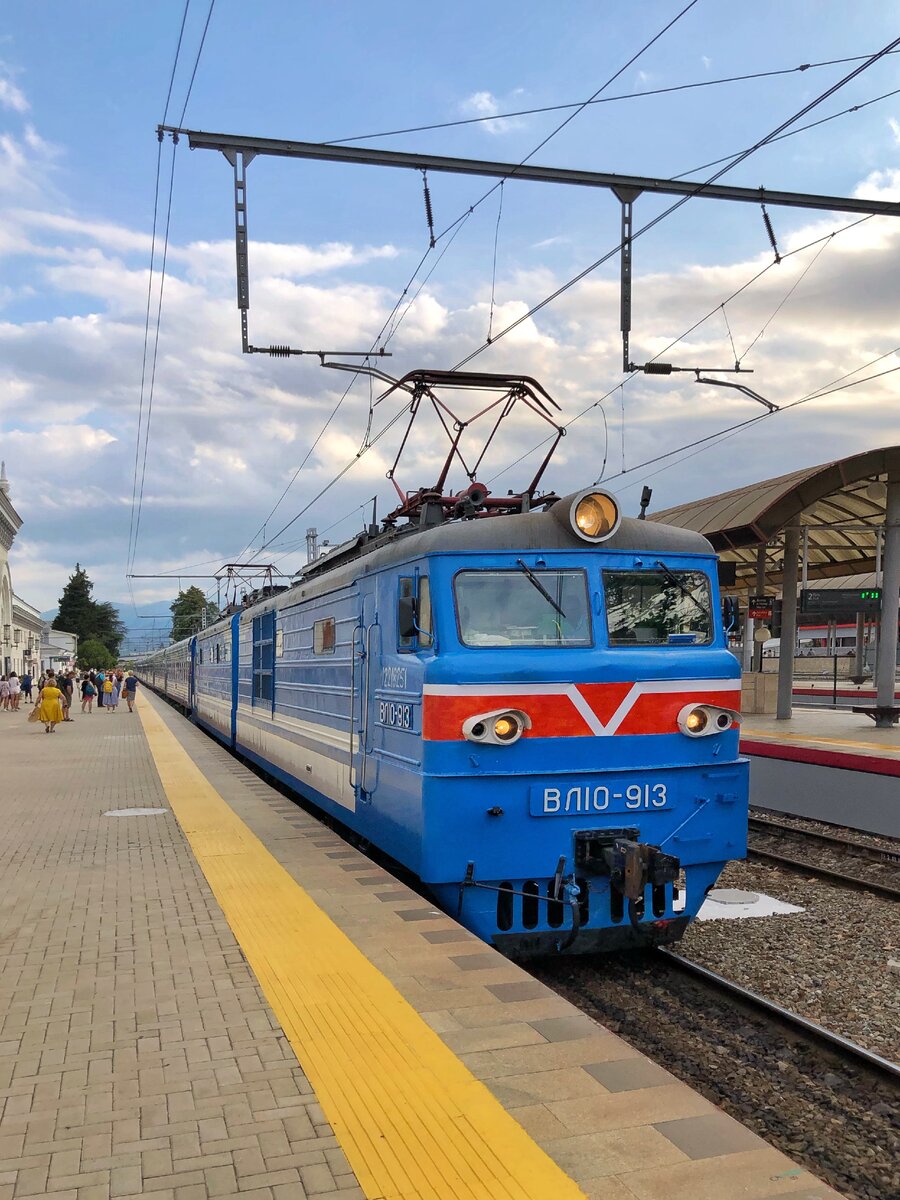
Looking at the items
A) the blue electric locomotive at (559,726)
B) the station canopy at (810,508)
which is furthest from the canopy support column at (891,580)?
the blue electric locomotive at (559,726)

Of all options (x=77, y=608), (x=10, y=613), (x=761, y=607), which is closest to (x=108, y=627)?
(x=77, y=608)

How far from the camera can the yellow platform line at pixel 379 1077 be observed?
317cm

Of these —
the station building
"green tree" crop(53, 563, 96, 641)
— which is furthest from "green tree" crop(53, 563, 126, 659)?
the station building

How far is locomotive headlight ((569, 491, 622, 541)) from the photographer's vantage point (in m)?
6.70

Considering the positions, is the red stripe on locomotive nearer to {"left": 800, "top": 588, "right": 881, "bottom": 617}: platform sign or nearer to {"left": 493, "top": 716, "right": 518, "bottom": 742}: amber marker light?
{"left": 493, "top": 716, "right": 518, "bottom": 742}: amber marker light

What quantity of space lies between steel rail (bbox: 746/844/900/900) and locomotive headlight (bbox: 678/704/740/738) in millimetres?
3772

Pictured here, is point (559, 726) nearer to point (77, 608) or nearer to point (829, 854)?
point (829, 854)

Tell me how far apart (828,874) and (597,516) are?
546 cm

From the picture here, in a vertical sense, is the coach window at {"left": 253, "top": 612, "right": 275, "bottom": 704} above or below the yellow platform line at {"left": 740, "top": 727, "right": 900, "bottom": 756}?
above

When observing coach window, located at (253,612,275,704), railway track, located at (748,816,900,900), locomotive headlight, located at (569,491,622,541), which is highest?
locomotive headlight, located at (569,491,622,541)

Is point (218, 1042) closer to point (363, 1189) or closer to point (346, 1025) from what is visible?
point (346, 1025)

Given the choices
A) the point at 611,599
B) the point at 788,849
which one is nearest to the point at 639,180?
the point at 611,599

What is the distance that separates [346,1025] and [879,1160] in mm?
2438

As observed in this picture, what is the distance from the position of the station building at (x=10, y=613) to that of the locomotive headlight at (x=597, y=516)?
52.5 meters
